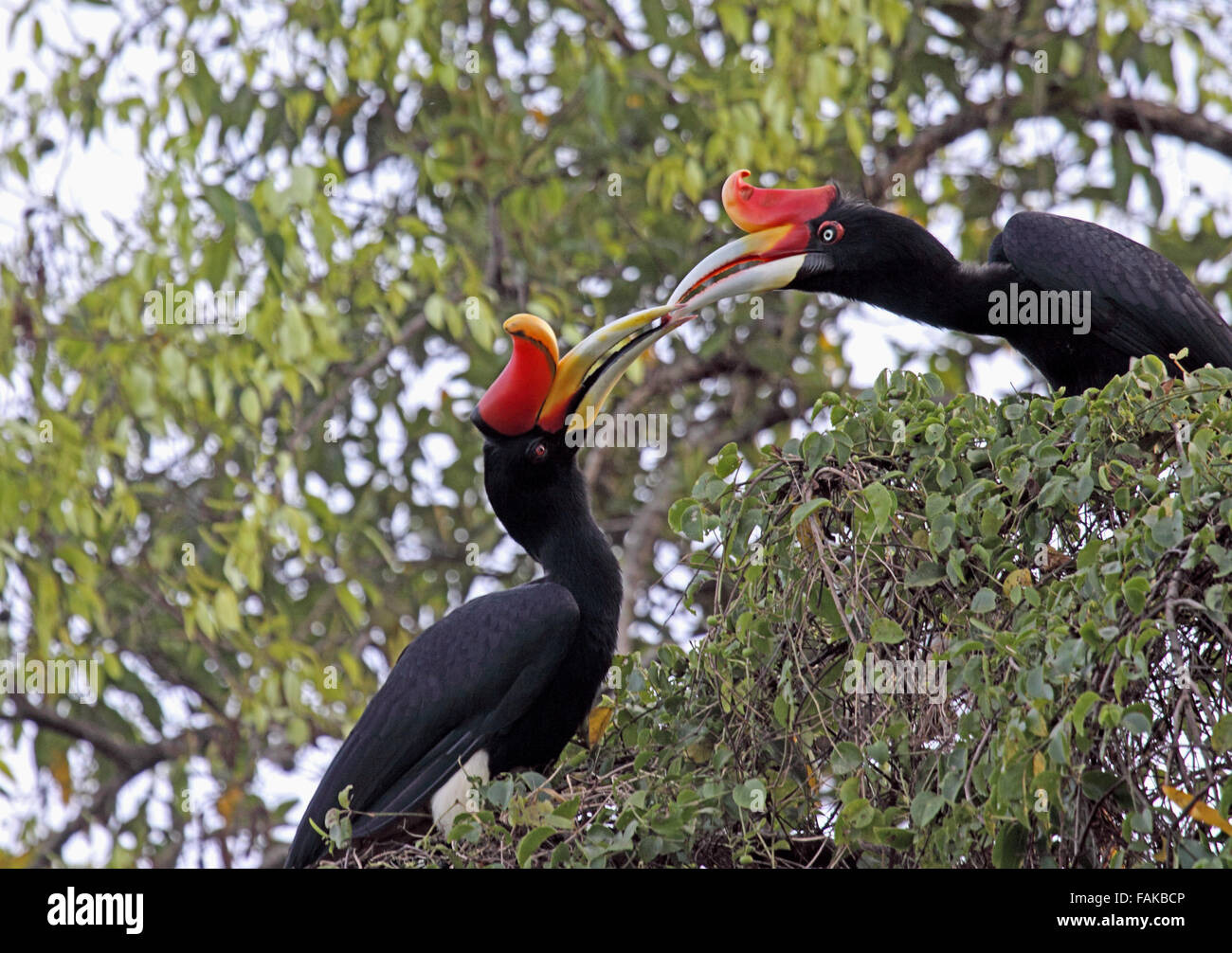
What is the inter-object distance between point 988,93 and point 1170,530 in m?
4.35

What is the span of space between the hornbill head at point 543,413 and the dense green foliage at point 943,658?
2.63 feet

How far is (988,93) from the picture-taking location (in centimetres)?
605

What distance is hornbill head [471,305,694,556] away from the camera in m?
3.47

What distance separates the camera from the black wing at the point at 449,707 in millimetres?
3293

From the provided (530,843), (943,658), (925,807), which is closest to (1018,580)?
(943,658)

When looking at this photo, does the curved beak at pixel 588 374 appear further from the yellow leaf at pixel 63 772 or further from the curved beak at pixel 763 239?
the yellow leaf at pixel 63 772

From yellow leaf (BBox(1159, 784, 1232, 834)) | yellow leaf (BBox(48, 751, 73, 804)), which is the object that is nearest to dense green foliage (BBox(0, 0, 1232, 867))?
yellow leaf (BBox(48, 751, 73, 804))

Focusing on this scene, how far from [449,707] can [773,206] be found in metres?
1.32

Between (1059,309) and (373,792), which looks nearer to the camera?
(373,792)

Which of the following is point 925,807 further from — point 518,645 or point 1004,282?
point 1004,282

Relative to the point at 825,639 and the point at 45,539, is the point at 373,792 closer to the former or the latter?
the point at 825,639

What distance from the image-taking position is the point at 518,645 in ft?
10.9

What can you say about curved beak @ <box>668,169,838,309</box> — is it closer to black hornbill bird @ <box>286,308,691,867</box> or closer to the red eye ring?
the red eye ring
